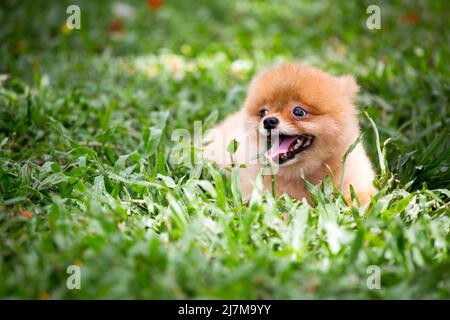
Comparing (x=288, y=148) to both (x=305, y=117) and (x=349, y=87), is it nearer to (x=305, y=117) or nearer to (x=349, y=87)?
(x=305, y=117)

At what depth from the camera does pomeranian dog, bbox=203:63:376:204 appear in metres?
3.75

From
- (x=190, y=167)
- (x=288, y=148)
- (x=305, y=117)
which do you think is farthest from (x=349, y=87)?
(x=190, y=167)

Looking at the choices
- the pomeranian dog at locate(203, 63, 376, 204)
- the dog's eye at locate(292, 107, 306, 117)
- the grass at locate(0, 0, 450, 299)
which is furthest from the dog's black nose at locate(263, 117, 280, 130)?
the grass at locate(0, 0, 450, 299)

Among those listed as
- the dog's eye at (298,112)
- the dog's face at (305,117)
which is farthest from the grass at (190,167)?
the dog's eye at (298,112)

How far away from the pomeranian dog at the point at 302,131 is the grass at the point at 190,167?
0.52 ft

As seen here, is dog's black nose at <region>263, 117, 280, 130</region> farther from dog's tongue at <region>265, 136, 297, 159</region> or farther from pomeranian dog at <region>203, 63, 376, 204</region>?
dog's tongue at <region>265, 136, 297, 159</region>

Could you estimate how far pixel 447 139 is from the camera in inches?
167

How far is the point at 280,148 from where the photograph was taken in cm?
383

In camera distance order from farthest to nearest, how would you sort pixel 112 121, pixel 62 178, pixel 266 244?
pixel 112 121 < pixel 62 178 < pixel 266 244

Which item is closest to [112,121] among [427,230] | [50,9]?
[427,230]
